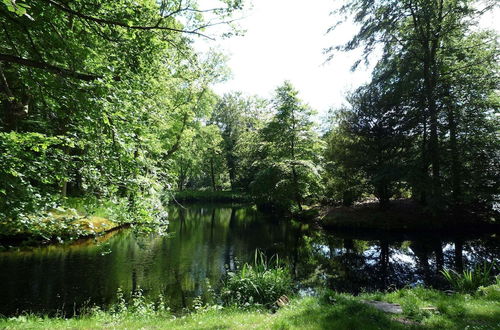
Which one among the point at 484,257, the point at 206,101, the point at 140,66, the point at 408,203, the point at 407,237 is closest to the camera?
the point at 140,66

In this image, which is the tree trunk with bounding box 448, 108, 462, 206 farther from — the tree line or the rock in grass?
the rock in grass

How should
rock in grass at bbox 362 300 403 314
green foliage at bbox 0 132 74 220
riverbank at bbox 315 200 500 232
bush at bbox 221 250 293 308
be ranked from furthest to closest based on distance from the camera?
riverbank at bbox 315 200 500 232, bush at bbox 221 250 293 308, rock in grass at bbox 362 300 403 314, green foliage at bbox 0 132 74 220

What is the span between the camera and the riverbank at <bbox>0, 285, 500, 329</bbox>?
5.34 m

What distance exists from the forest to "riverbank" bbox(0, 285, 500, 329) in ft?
0.20

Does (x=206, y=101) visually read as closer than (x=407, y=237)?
No

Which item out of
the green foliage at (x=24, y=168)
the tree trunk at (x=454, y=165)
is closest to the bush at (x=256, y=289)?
the green foliage at (x=24, y=168)

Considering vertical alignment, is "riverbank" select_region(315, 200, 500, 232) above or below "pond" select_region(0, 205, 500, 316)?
above

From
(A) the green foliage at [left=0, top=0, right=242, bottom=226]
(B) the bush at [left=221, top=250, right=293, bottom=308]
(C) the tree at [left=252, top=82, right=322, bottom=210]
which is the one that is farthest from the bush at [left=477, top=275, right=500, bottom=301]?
(C) the tree at [left=252, top=82, right=322, bottom=210]

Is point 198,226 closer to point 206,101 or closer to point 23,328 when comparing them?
point 206,101

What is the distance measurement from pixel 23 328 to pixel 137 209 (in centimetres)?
299

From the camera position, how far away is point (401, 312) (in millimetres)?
6168

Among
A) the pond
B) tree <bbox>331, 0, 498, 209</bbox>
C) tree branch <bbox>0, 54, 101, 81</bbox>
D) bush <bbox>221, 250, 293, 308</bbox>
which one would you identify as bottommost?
the pond

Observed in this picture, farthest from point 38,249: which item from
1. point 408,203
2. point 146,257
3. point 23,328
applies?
point 408,203

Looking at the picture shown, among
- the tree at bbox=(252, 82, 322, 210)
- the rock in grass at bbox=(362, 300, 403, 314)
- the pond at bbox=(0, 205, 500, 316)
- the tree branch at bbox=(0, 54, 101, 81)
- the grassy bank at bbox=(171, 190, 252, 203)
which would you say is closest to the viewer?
the tree branch at bbox=(0, 54, 101, 81)
